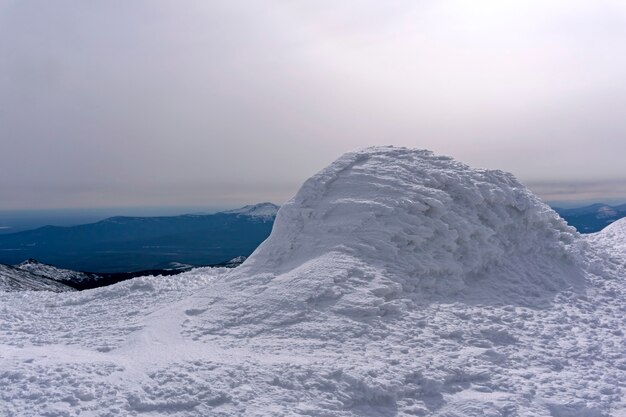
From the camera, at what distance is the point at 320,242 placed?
1389 cm

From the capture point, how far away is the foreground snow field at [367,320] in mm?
7945

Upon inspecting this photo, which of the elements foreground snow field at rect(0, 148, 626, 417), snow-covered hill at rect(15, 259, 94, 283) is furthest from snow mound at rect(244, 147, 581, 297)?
snow-covered hill at rect(15, 259, 94, 283)

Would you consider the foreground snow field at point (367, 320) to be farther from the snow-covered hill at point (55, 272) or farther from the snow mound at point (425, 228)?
the snow-covered hill at point (55, 272)

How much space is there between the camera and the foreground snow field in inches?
313

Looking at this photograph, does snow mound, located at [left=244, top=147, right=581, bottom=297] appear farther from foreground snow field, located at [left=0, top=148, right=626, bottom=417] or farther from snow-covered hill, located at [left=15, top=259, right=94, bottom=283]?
snow-covered hill, located at [left=15, top=259, right=94, bottom=283]

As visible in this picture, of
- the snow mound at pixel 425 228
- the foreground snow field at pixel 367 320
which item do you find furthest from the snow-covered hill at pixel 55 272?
the snow mound at pixel 425 228

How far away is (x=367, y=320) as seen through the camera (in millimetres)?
10445

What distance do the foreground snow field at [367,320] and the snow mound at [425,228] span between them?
0.05 m

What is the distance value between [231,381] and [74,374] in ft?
Answer: 9.00

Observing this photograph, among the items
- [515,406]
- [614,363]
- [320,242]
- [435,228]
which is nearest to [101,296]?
[320,242]

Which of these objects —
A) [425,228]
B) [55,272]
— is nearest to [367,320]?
[425,228]

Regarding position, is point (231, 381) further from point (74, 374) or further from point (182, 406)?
point (74, 374)

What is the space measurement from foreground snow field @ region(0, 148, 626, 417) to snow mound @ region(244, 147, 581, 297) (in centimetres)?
5

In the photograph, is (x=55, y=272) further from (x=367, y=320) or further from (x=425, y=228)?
(x=367, y=320)
